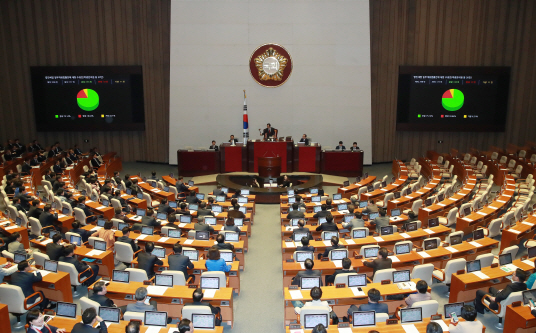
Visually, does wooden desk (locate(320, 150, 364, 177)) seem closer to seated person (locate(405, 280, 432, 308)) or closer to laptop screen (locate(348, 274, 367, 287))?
laptop screen (locate(348, 274, 367, 287))

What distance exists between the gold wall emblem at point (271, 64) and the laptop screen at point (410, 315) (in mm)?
16373

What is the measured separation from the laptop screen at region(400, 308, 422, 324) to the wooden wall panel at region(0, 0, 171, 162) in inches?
727

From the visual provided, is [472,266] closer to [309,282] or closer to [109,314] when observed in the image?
[309,282]

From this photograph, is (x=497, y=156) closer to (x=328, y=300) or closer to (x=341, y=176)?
(x=341, y=176)

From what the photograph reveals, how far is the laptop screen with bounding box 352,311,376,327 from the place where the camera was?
634 centimetres

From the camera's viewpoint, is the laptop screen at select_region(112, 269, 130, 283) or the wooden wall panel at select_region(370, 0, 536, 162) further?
the wooden wall panel at select_region(370, 0, 536, 162)

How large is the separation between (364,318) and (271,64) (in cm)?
1664

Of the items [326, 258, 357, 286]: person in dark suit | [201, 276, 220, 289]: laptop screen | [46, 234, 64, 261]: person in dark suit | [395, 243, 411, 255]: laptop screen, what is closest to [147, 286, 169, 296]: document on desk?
[201, 276, 220, 289]: laptop screen

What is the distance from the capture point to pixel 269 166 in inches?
704

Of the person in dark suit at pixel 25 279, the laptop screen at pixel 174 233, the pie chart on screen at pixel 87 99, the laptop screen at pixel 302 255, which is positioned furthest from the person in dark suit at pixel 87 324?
the pie chart on screen at pixel 87 99

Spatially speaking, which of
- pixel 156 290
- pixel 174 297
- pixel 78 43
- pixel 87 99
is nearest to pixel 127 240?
pixel 156 290

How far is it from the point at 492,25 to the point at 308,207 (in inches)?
613

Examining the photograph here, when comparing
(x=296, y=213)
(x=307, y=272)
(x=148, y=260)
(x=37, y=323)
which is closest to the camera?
(x=37, y=323)

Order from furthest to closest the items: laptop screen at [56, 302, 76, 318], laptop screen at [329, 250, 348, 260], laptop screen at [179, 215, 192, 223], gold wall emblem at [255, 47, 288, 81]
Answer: gold wall emblem at [255, 47, 288, 81] < laptop screen at [179, 215, 192, 223] < laptop screen at [329, 250, 348, 260] < laptop screen at [56, 302, 76, 318]
